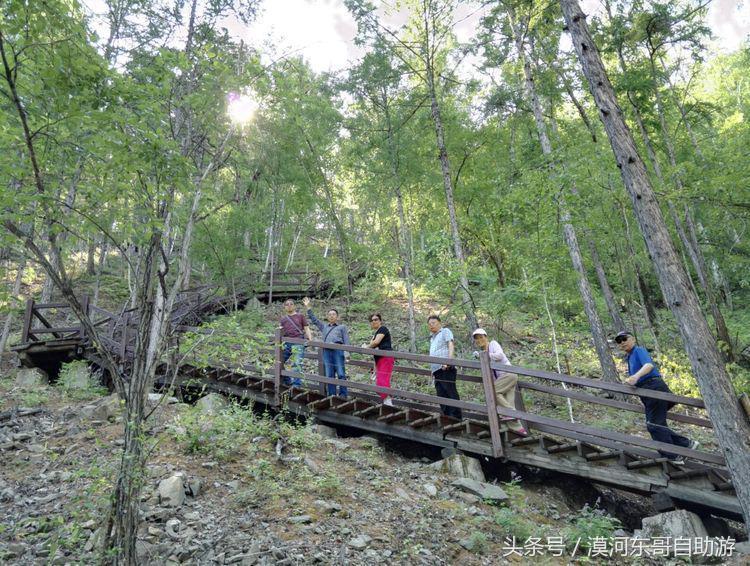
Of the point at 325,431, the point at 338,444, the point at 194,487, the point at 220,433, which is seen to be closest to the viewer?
the point at 194,487

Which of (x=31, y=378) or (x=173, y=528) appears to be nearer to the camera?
(x=173, y=528)

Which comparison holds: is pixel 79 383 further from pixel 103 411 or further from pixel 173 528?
pixel 173 528

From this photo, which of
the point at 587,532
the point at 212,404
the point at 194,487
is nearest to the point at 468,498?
the point at 587,532

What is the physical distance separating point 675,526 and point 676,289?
276cm

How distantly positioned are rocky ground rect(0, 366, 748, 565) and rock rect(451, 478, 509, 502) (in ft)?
0.06

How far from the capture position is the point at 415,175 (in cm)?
1486

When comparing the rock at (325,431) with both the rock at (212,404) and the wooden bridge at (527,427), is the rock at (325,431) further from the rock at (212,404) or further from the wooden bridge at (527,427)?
the rock at (212,404)

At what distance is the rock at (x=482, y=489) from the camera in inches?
220

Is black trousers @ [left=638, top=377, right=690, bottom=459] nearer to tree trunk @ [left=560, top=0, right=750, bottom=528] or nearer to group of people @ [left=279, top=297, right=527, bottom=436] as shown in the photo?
tree trunk @ [left=560, top=0, right=750, bottom=528]

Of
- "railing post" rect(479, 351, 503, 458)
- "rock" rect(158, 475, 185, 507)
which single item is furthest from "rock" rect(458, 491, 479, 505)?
"rock" rect(158, 475, 185, 507)

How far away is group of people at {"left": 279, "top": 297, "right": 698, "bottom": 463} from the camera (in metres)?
5.59

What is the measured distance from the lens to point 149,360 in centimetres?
362

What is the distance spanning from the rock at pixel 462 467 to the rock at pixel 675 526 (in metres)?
2.04

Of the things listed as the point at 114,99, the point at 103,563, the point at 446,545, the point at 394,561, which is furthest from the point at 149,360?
the point at 446,545
